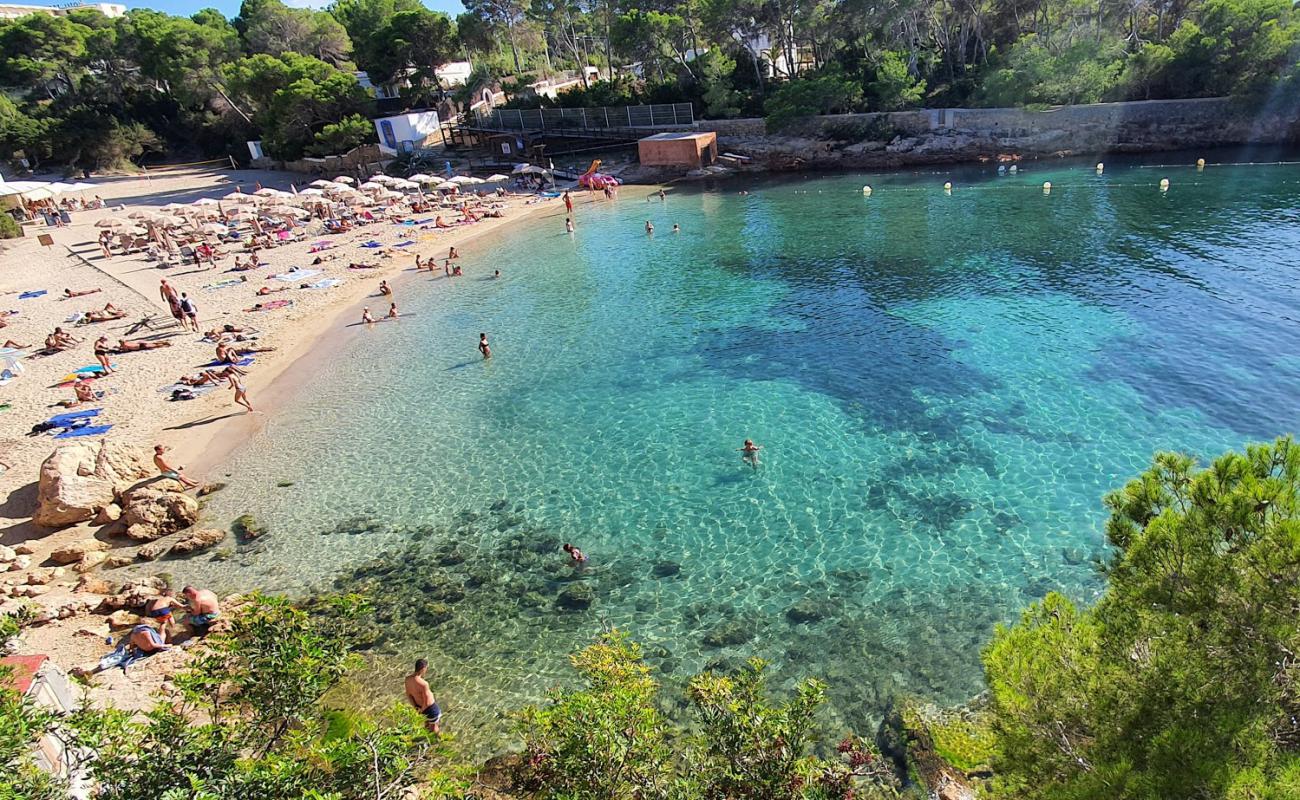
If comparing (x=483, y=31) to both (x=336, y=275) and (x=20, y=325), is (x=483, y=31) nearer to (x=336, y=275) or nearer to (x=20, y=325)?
(x=336, y=275)

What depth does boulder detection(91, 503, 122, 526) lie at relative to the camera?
15766mm

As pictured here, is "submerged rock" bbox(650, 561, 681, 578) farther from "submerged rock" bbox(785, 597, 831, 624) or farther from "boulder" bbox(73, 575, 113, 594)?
"boulder" bbox(73, 575, 113, 594)

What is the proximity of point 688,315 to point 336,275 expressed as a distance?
19779mm

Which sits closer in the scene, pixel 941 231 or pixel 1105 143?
pixel 941 231

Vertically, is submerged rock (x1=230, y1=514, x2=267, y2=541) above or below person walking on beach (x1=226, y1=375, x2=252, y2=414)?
below

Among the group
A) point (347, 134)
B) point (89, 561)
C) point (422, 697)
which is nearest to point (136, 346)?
point (89, 561)

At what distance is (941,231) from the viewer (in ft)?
111

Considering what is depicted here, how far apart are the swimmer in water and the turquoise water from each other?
1.06 feet

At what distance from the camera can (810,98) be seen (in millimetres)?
51531

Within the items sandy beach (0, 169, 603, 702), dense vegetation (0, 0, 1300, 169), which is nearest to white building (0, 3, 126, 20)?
dense vegetation (0, 0, 1300, 169)

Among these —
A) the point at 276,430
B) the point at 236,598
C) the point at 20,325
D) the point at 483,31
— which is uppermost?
the point at 483,31

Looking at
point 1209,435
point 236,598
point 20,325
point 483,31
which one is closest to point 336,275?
point 20,325

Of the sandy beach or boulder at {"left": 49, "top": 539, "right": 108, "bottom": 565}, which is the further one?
the sandy beach

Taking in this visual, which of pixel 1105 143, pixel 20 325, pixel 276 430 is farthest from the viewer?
pixel 1105 143
